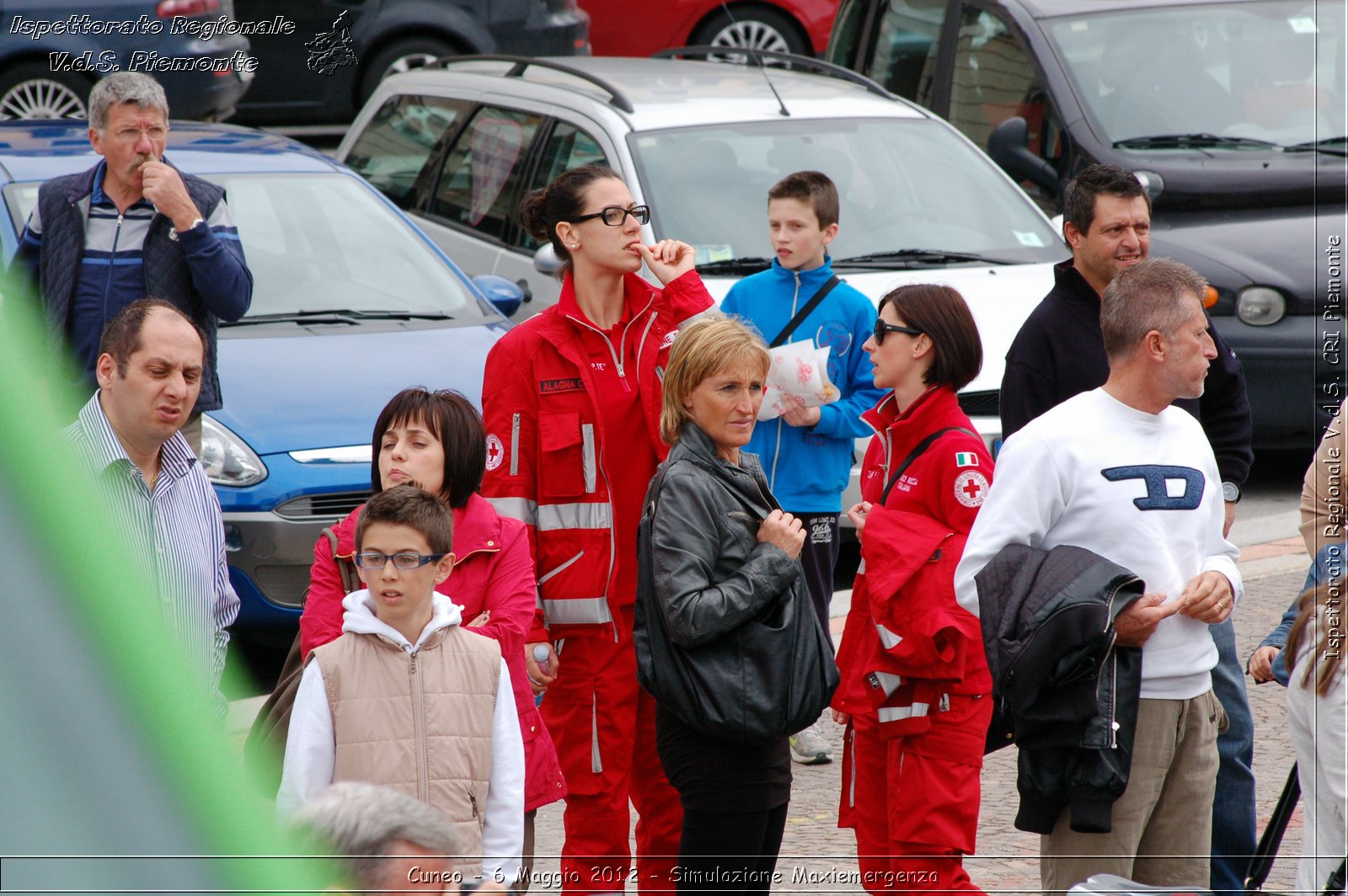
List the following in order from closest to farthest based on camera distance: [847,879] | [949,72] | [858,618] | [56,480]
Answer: [56,480]
[858,618]
[847,879]
[949,72]

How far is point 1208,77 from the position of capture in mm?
8961

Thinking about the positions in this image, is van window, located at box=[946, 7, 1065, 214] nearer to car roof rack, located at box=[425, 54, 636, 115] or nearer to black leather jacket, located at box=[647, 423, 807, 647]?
car roof rack, located at box=[425, 54, 636, 115]

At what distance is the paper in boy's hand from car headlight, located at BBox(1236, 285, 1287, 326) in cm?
365

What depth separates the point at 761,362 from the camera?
3.73 metres

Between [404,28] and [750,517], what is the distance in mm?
11793

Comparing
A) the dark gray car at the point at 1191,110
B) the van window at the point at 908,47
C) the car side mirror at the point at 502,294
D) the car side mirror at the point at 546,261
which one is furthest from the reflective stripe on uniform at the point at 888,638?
the van window at the point at 908,47

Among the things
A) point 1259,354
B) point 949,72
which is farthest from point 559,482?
point 949,72

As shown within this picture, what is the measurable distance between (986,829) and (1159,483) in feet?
5.86

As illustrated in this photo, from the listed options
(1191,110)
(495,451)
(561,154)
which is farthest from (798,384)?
(1191,110)

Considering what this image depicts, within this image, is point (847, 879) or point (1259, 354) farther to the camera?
point (1259, 354)

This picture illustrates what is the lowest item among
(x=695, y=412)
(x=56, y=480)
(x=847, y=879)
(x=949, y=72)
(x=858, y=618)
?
(x=847, y=879)

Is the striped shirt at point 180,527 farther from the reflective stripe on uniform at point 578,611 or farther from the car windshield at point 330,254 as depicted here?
the car windshield at point 330,254

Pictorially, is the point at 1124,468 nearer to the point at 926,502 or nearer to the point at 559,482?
the point at 926,502

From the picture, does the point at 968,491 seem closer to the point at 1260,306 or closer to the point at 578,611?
the point at 578,611
